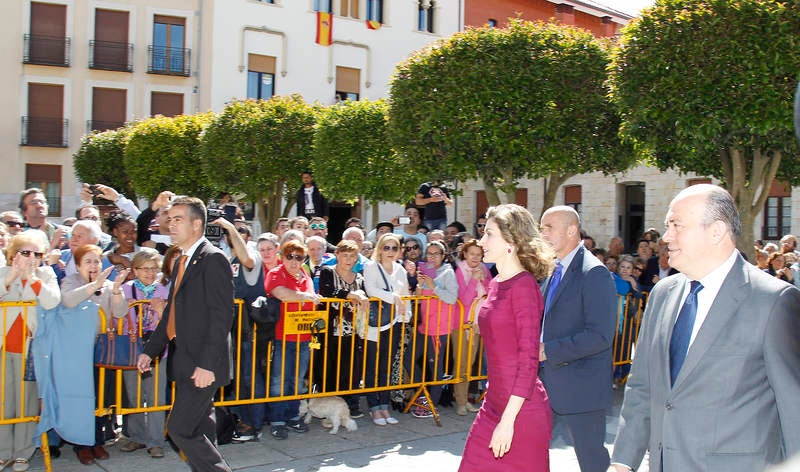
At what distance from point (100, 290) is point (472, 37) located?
8270 mm

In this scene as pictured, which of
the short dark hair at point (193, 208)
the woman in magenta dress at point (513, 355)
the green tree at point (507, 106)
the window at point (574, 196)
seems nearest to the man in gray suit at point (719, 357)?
the woman in magenta dress at point (513, 355)

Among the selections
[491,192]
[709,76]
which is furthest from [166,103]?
[709,76]

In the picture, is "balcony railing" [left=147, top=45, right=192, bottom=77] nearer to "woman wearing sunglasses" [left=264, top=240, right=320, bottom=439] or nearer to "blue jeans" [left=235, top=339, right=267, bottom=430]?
"woman wearing sunglasses" [left=264, top=240, right=320, bottom=439]

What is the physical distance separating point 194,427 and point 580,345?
2452 mm

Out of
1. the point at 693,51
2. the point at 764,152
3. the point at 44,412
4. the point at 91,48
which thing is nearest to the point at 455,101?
the point at 693,51

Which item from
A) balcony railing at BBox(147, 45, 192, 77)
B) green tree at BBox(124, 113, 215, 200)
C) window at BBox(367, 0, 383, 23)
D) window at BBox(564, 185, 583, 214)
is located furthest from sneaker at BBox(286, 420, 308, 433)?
window at BBox(367, 0, 383, 23)

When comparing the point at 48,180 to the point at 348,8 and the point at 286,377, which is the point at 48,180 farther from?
the point at 286,377

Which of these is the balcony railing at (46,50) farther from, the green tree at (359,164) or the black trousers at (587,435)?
the black trousers at (587,435)

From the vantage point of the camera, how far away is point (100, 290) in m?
6.72

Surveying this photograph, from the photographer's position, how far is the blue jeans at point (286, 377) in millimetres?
7480

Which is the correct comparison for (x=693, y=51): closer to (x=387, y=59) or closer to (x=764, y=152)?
(x=764, y=152)

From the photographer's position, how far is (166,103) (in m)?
32.5

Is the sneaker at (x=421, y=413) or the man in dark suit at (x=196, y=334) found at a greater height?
the man in dark suit at (x=196, y=334)

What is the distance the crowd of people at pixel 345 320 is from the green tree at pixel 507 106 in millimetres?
2530
